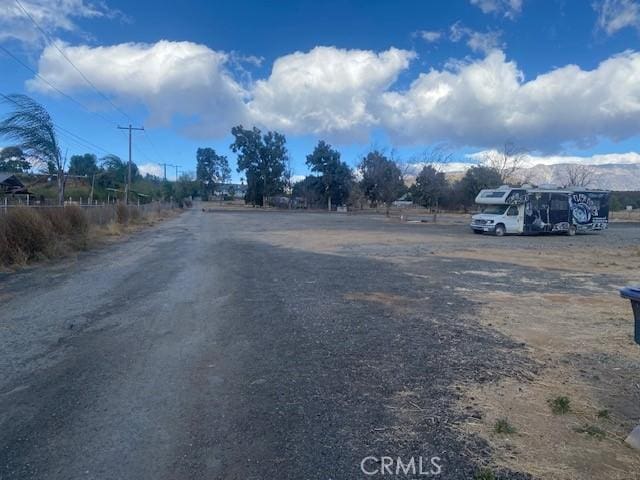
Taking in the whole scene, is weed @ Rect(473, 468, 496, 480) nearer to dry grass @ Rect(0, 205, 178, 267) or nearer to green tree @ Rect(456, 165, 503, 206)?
dry grass @ Rect(0, 205, 178, 267)

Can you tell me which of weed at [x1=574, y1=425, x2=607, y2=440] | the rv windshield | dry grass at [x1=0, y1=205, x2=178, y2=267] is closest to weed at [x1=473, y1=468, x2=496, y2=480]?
weed at [x1=574, y1=425, x2=607, y2=440]

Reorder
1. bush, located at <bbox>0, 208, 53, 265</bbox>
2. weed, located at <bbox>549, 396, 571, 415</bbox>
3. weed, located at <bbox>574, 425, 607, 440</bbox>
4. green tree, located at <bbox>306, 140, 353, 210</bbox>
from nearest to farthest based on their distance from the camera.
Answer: weed, located at <bbox>574, 425, 607, 440</bbox> < weed, located at <bbox>549, 396, 571, 415</bbox> < bush, located at <bbox>0, 208, 53, 265</bbox> < green tree, located at <bbox>306, 140, 353, 210</bbox>

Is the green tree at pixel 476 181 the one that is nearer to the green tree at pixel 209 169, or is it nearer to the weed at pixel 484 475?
the weed at pixel 484 475

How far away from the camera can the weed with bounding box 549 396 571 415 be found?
13.8 ft

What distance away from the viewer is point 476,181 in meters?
63.7

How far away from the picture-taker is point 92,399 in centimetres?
439

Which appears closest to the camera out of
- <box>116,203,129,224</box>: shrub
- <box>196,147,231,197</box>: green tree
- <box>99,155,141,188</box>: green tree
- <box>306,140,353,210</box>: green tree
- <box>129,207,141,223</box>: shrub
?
<box>116,203,129,224</box>: shrub

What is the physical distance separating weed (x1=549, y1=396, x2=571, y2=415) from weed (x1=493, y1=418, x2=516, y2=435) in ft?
1.89

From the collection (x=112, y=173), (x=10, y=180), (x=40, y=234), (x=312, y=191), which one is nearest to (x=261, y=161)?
(x=312, y=191)

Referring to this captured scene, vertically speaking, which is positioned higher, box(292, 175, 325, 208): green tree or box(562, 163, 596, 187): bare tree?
box(562, 163, 596, 187): bare tree

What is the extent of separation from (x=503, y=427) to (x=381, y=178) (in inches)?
2405

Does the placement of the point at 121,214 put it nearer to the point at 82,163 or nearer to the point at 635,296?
the point at 635,296

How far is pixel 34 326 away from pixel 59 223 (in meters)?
10.6

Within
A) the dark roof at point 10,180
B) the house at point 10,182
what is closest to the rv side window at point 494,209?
the house at point 10,182
